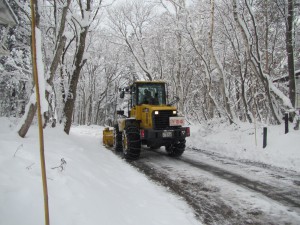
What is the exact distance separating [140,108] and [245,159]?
4.26 metres

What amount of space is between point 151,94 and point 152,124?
195 centimetres

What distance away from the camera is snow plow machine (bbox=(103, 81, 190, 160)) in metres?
10.2

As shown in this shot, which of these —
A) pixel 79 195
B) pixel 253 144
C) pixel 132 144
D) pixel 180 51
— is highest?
pixel 180 51

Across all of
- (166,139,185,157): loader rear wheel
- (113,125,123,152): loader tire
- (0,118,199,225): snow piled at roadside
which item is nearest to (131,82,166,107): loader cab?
(113,125,123,152): loader tire

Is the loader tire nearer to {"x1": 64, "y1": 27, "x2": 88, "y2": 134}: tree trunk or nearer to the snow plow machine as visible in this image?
the snow plow machine

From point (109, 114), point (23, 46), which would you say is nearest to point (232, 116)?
point (23, 46)

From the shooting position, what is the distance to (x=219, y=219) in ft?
15.6

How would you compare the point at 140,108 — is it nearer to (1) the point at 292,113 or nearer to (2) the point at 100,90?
(1) the point at 292,113

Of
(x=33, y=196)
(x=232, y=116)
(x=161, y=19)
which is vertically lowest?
(x=33, y=196)

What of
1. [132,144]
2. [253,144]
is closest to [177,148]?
Result: [132,144]

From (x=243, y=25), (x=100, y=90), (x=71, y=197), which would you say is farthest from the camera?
(x=100, y=90)

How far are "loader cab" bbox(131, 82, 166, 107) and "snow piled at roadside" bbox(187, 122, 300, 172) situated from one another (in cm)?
313

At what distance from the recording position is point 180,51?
26.5 meters

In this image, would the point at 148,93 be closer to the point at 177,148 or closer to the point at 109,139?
the point at 177,148
